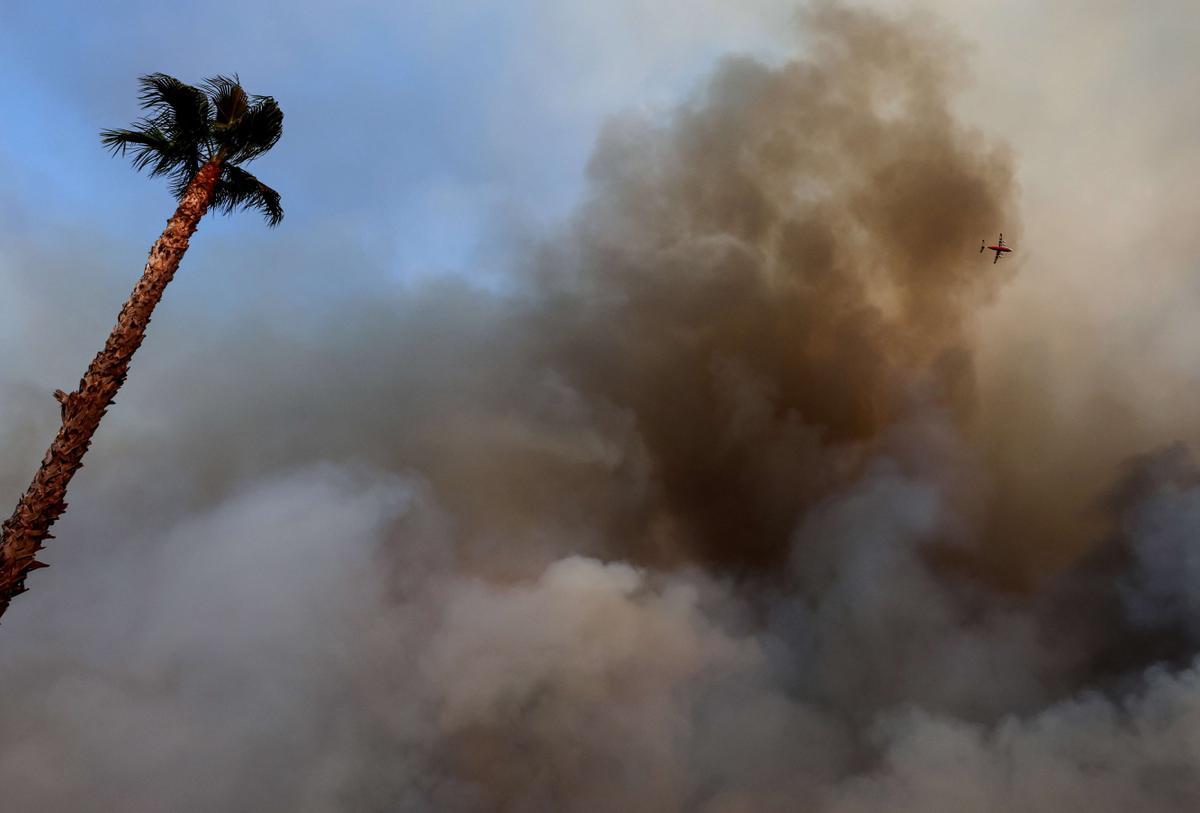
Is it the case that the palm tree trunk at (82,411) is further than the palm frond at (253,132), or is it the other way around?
the palm frond at (253,132)

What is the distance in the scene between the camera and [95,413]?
61.4ft

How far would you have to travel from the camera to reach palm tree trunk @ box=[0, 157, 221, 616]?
17000mm

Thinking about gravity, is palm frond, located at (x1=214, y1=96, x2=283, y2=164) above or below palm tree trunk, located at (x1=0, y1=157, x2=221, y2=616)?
above

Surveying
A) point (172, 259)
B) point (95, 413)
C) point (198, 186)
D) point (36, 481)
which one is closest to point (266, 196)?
point (198, 186)

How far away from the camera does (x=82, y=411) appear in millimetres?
18438

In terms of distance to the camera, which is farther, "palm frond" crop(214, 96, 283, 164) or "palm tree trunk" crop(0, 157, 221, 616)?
"palm frond" crop(214, 96, 283, 164)

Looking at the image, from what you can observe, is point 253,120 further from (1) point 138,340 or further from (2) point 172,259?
(1) point 138,340

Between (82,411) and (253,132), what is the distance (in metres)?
10.5

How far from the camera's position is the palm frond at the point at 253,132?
23.3 meters

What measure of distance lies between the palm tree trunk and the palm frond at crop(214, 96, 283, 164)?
7.95ft

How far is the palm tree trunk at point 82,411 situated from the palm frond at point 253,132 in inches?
95.4

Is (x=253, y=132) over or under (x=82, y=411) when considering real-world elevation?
over

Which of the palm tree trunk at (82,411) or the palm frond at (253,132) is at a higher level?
the palm frond at (253,132)

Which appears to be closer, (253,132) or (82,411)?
(82,411)
